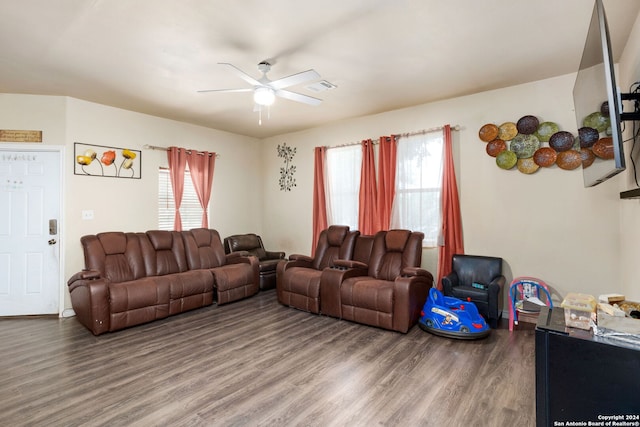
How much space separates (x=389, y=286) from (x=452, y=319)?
2.27ft

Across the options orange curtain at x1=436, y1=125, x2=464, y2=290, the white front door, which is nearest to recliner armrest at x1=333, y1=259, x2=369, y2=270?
orange curtain at x1=436, y1=125, x2=464, y2=290

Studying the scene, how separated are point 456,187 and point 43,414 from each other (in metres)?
4.36

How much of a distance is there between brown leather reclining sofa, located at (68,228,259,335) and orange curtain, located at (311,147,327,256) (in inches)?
Answer: 46.0

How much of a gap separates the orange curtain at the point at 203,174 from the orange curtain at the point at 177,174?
0.49 ft

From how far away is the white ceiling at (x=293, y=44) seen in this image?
2289mm

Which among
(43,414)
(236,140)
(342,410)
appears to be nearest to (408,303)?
(342,410)

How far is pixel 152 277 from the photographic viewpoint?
157 inches

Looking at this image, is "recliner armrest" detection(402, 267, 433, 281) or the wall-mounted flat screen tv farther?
"recliner armrest" detection(402, 267, 433, 281)

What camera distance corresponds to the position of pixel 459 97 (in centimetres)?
409

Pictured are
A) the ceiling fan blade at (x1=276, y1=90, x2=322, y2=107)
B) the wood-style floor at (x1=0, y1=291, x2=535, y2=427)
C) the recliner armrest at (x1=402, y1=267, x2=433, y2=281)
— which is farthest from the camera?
the recliner armrest at (x1=402, y1=267, x2=433, y2=281)

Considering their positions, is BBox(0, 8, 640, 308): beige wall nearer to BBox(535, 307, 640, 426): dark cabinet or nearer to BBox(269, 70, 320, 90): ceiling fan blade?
BBox(535, 307, 640, 426): dark cabinet

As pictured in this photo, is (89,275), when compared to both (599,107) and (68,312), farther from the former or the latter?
(599,107)

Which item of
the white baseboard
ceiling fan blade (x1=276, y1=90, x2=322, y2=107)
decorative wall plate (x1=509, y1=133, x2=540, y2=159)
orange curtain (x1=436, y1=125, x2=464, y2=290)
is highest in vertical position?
ceiling fan blade (x1=276, y1=90, x2=322, y2=107)

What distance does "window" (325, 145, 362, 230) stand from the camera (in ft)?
16.4
